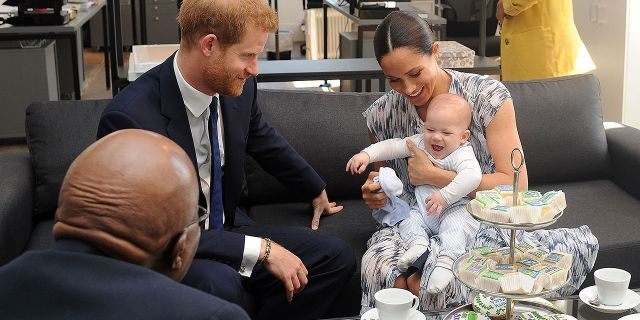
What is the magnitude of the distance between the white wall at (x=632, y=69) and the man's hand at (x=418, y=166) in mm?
2856

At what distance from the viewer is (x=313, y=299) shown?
255cm

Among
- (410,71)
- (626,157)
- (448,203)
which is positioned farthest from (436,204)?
(626,157)

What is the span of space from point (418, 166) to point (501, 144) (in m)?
0.24

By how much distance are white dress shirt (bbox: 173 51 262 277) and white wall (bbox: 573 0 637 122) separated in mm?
3155

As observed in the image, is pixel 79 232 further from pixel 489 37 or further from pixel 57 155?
pixel 489 37

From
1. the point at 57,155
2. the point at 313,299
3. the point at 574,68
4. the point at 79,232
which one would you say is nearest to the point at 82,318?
the point at 79,232

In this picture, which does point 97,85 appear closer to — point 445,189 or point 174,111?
point 174,111

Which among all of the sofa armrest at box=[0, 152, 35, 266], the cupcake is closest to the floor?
the sofa armrest at box=[0, 152, 35, 266]

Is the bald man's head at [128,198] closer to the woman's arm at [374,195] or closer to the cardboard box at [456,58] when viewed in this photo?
the woman's arm at [374,195]

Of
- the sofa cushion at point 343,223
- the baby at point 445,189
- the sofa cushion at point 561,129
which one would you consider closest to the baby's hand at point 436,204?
the baby at point 445,189

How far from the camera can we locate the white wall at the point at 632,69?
16.1ft

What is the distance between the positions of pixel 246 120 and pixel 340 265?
1.68 feet

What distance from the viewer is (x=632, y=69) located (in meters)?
5.02

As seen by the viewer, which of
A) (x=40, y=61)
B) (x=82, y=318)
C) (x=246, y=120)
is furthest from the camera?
(x=40, y=61)
